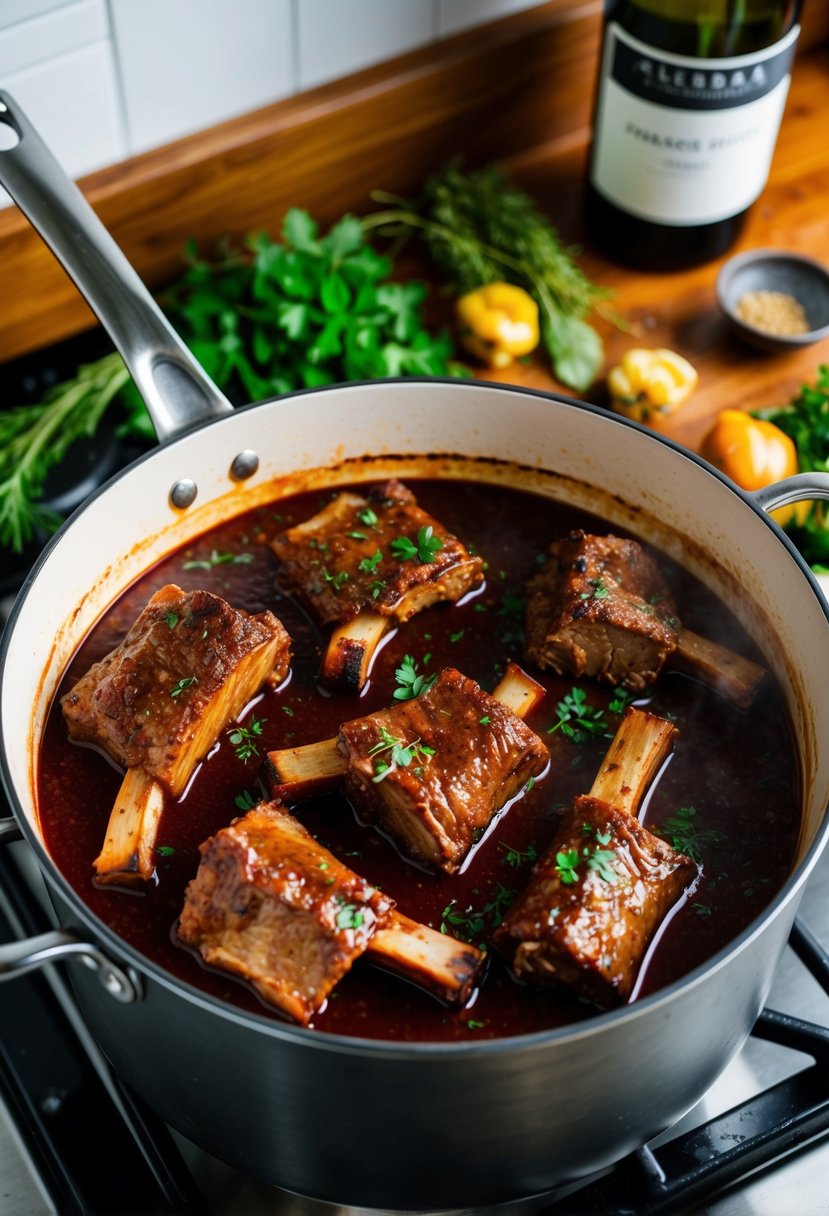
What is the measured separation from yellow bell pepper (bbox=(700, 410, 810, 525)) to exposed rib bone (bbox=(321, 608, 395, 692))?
81cm

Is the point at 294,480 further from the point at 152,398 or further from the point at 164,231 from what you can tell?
the point at 164,231

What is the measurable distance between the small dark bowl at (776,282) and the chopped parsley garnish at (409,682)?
3.93 feet

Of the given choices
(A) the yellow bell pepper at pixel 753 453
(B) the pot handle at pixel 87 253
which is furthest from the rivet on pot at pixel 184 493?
(A) the yellow bell pepper at pixel 753 453

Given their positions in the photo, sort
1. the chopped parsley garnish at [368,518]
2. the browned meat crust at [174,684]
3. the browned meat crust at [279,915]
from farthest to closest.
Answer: the chopped parsley garnish at [368,518], the browned meat crust at [174,684], the browned meat crust at [279,915]

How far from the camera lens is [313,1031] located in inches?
47.4

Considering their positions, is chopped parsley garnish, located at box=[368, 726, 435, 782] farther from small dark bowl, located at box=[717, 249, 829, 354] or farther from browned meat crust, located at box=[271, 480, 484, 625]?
small dark bowl, located at box=[717, 249, 829, 354]

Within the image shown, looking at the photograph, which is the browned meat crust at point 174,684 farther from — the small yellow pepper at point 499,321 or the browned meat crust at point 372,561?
the small yellow pepper at point 499,321

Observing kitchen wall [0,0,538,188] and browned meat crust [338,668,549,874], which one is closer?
browned meat crust [338,668,549,874]

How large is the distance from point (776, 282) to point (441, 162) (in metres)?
0.74

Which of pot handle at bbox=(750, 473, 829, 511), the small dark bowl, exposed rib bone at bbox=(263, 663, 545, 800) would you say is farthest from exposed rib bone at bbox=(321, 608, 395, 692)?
the small dark bowl

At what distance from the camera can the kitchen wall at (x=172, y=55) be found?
2.08 meters

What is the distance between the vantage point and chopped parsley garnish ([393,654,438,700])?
5.59ft

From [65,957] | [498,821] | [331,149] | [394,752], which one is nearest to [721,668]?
[498,821]

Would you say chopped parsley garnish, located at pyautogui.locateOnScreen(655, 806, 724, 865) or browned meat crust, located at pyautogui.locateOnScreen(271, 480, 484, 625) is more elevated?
browned meat crust, located at pyautogui.locateOnScreen(271, 480, 484, 625)
